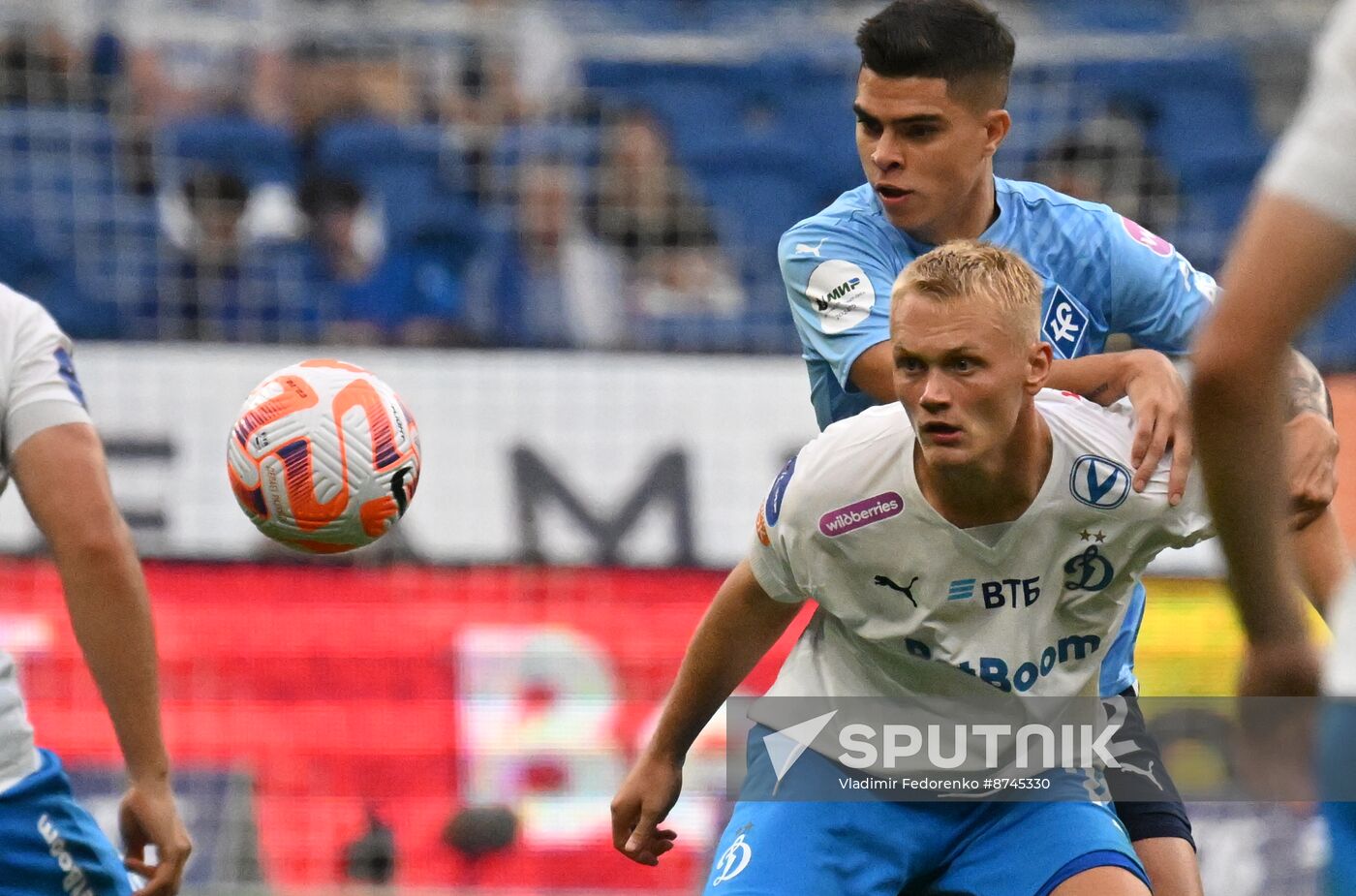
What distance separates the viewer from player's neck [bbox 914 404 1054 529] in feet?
11.8

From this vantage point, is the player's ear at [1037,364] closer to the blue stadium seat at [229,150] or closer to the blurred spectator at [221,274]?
the blurred spectator at [221,274]

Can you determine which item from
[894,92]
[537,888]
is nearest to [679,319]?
[537,888]

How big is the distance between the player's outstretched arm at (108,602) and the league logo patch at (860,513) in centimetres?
146

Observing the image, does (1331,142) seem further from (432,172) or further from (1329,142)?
(432,172)

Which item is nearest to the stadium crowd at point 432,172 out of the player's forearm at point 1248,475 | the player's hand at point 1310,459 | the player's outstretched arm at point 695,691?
the player's outstretched arm at point 695,691

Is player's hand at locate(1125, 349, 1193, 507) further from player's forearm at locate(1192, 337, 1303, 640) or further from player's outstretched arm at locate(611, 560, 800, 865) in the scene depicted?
player's forearm at locate(1192, 337, 1303, 640)

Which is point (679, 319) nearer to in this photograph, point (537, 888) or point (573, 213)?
point (573, 213)

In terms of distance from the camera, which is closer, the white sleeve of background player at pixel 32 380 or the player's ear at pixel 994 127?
the white sleeve of background player at pixel 32 380

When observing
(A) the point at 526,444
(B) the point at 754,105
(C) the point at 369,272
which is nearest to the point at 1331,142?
(A) the point at 526,444

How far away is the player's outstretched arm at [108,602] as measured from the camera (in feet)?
12.9

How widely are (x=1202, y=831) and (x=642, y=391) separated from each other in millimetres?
3059

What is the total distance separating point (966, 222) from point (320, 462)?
1.53 m

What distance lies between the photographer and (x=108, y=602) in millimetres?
3975

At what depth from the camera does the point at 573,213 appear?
9.75m
